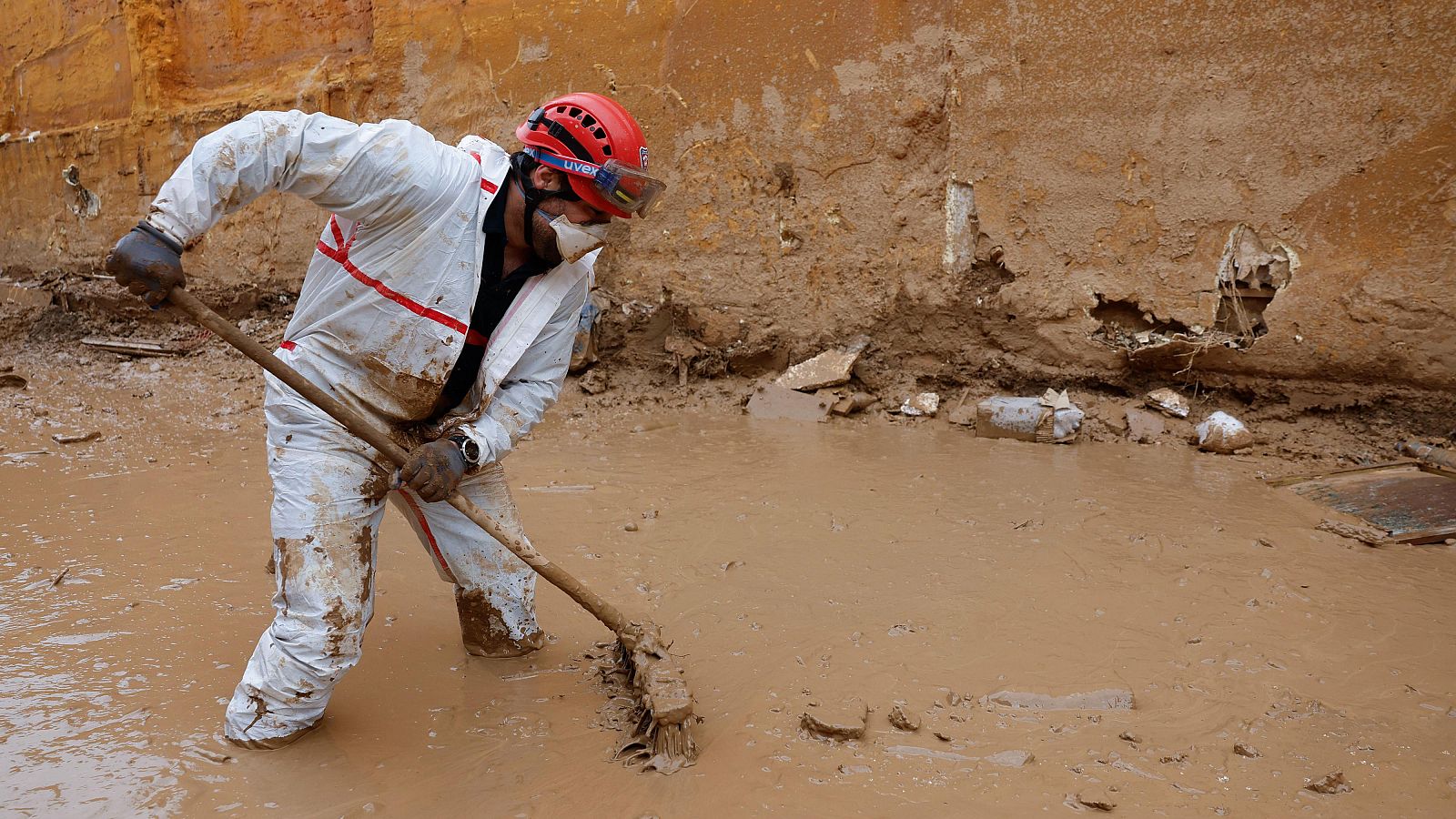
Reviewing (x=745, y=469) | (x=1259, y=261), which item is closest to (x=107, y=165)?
(x=745, y=469)

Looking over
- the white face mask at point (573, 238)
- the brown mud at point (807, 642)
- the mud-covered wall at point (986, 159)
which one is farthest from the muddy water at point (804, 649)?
the white face mask at point (573, 238)

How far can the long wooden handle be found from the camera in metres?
2.26

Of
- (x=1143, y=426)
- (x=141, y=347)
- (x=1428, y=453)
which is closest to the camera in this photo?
(x=1428, y=453)

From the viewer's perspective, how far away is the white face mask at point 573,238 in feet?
8.34

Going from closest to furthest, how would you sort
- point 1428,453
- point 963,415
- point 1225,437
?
point 1428,453
point 1225,437
point 963,415

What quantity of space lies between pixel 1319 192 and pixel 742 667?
3.66 m

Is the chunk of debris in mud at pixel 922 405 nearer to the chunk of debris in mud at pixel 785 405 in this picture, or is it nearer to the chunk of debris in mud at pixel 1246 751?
the chunk of debris in mud at pixel 785 405

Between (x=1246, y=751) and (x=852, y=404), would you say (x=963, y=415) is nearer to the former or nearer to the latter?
(x=852, y=404)

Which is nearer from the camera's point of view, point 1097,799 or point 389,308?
point 1097,799

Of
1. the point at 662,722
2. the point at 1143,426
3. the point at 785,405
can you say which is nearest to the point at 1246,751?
the point at 662,722

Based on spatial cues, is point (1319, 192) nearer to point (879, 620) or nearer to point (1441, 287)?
point (1441, 287)

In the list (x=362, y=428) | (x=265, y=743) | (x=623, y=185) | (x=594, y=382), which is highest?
(x=623, y=185)

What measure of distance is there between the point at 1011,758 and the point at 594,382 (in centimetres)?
401

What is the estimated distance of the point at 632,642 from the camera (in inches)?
103
